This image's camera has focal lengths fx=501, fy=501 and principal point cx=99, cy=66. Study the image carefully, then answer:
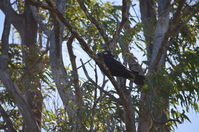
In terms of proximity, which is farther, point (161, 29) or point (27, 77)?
point (27, 77)

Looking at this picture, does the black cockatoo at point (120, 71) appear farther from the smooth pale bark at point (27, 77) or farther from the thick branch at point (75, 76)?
the smooth pale bark at point (27, 77)

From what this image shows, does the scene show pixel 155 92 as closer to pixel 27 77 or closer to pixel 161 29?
pixel 161 29

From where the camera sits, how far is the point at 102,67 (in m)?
6.66

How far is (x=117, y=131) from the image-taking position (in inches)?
297

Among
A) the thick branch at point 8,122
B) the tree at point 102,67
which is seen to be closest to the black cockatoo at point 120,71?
the tree at point 102,67

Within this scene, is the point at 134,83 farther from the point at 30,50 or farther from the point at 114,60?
the point at 30,50

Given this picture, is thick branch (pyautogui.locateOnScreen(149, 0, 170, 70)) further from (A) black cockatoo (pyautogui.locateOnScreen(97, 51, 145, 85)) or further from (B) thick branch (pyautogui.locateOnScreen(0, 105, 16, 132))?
(B) thick branch (pyautogui.locateOnScreen(0, 105, 16, 132))

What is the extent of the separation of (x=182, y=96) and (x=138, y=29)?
157 centimetres

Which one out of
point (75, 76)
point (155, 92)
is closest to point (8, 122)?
point (75, 76)

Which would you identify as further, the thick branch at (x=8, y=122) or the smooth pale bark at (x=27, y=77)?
the thick branch at (x=8, y=122)

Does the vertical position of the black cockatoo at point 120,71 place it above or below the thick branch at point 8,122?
above

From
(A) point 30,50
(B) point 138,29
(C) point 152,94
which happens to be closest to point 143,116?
(C) point 152,94

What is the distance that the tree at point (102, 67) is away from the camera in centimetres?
682

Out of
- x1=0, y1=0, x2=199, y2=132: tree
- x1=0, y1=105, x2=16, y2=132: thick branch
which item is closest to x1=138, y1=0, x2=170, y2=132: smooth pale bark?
x1=0, y1=0, x2=199, y2=132: tree
